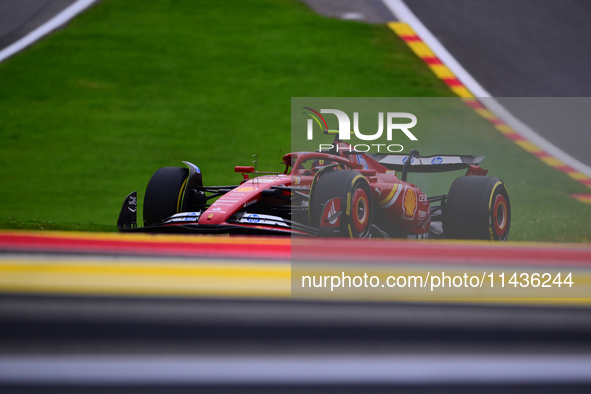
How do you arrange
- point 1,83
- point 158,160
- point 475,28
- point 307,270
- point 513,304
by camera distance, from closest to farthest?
1. point 513,304
2. point 307,270
3. point 158,160
4. point 1,83
5. point 475,28

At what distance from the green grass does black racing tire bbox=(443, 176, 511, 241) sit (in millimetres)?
1077

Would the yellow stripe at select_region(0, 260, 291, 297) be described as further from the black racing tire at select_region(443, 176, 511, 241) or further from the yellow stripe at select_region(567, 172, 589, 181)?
the yellow stripe at select_region(567, 172, 589, 181)

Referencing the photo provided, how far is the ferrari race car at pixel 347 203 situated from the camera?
11.7 feet

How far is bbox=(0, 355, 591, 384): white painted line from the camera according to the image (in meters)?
1.61

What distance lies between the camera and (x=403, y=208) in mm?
3967

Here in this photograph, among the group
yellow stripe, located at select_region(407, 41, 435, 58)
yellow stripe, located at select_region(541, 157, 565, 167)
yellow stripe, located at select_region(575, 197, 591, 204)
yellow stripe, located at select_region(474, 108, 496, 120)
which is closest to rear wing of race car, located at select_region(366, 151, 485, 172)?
yellow stripe, located at select_region(575, 197, 591, 204)

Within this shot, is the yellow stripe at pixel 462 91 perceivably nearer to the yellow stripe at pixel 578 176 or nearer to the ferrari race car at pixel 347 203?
the yellow stripe at pixel 578 176

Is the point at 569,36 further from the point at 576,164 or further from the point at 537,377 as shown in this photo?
the point at 537,377

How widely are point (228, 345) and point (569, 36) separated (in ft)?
47.8

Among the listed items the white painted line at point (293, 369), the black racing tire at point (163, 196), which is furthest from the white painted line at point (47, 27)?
the white painted line at point (293, 369)

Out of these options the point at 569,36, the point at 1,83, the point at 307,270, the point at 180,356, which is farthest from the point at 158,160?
the point at 569,36

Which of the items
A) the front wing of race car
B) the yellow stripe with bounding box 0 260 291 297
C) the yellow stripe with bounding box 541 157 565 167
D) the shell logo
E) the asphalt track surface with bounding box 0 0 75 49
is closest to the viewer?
the yellow stripe with bounding box 0 260 291 297

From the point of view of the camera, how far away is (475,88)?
11359mm

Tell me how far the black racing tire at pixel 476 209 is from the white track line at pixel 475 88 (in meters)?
5.47
